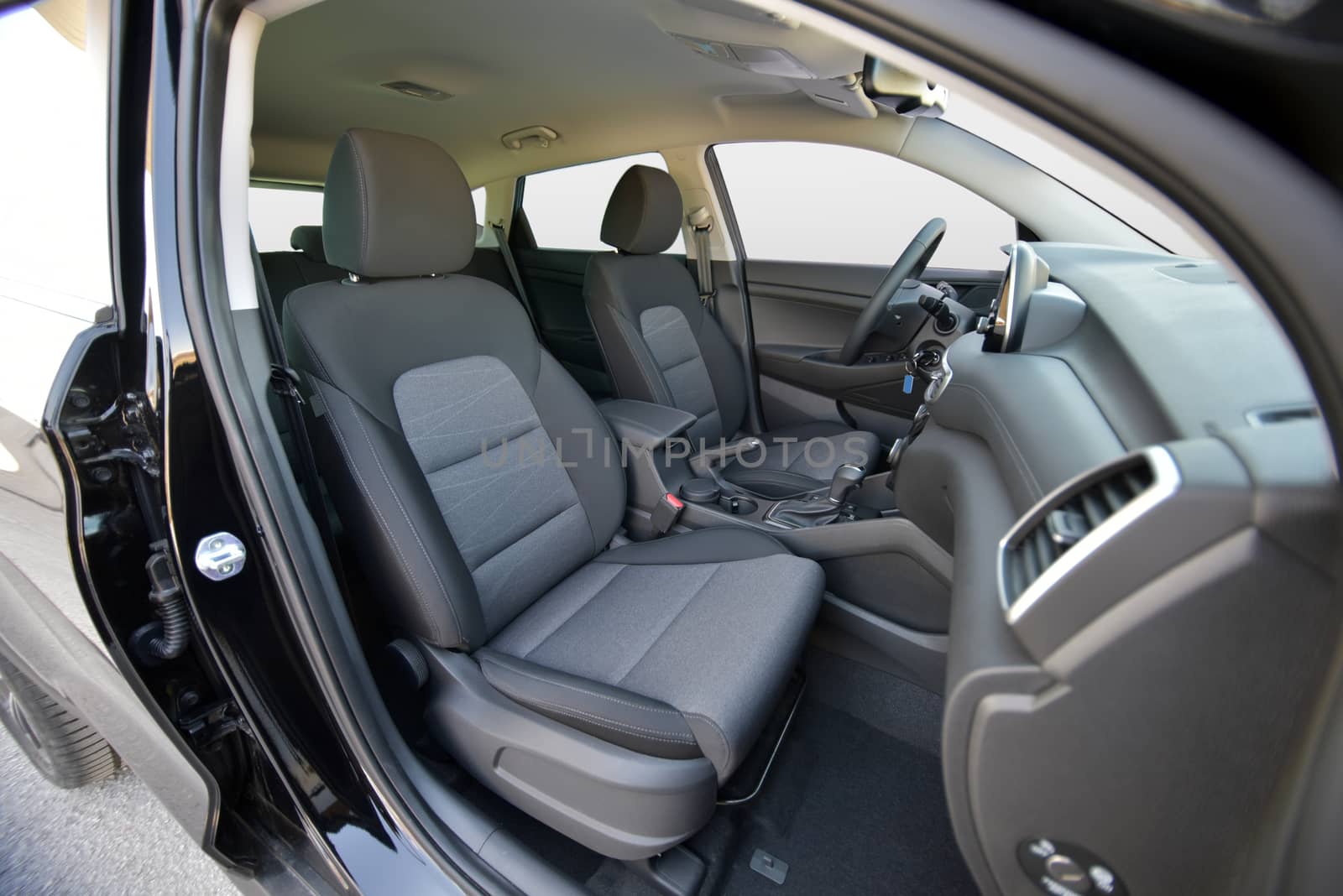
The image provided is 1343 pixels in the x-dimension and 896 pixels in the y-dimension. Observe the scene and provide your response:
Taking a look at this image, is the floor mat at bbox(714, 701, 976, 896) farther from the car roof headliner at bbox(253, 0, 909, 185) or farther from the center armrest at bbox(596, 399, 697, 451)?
the car roof headliner at bbox(253, 0, 909, 185)

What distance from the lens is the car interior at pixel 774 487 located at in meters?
0.46

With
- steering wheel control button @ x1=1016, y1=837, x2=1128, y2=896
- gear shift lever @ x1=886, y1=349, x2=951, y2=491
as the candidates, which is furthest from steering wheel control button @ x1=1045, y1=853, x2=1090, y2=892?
gear shift lever @ x1=886, y1=349, x2=951, y2=491

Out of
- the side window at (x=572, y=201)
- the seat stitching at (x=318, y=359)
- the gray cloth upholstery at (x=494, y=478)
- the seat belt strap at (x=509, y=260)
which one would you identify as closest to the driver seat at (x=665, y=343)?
the side window at (x=572, y=201)

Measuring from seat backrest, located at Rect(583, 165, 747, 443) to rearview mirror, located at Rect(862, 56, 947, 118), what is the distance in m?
0.89

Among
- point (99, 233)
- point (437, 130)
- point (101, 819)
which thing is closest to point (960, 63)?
point (99, 233)

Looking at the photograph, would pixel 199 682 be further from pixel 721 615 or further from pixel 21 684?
pixel 721 615

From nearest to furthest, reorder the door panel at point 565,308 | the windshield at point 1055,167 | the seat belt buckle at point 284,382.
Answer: the seat belt buckle at point 284,382
the windshield at point 1055,167
the door panel at point 565,308

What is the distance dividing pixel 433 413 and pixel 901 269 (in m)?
1.44

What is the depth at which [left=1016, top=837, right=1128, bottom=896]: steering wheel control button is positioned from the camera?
0.52 meters

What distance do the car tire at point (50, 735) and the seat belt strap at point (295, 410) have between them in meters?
0.63

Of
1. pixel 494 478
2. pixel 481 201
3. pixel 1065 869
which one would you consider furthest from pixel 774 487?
pixel 481 201

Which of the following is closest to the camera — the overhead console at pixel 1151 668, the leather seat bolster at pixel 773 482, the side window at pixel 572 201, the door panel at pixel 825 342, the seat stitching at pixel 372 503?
the overhead console at pixel 1151 668

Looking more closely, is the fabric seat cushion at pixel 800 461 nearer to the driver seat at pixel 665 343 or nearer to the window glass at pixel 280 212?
the driver seat at pixel 665 343

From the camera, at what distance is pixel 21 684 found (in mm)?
1240
